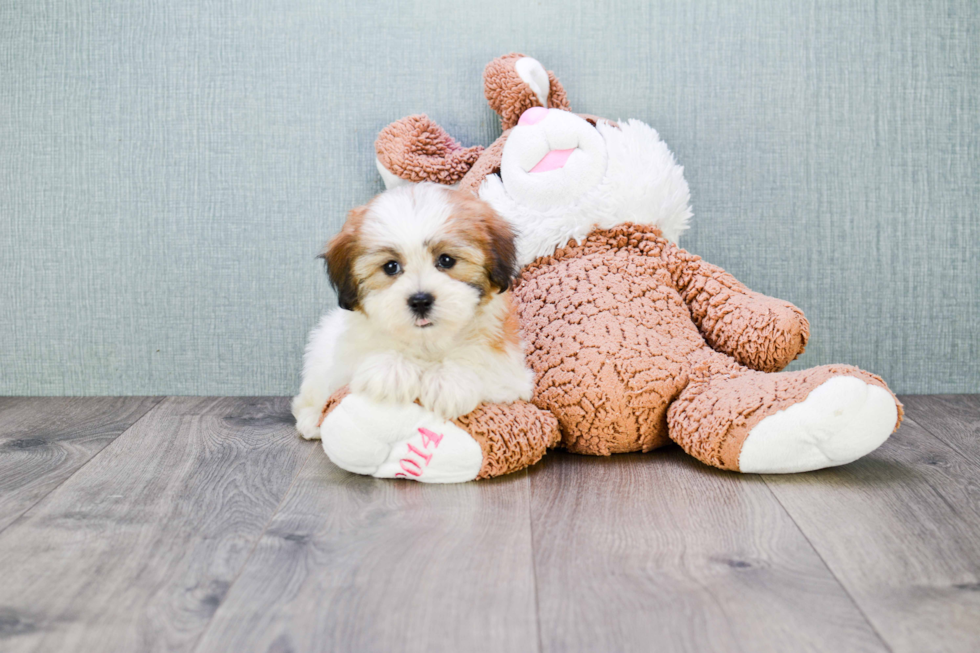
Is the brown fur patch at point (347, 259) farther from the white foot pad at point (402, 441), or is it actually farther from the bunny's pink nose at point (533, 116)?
the bunny's pink nose at point (533, 116)

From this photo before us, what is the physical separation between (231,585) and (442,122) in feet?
4.42

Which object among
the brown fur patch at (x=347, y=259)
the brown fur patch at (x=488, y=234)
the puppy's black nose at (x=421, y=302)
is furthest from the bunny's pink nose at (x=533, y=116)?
the puppy's black nose at (x=421, y=302)

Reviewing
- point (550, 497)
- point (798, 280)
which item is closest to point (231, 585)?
point (550, 497)

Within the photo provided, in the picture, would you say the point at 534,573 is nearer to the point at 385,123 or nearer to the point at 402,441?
the point at 402,441

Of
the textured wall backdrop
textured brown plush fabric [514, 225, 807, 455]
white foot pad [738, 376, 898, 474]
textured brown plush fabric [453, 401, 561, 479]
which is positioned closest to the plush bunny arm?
textured brown plush fabric [514, 225, 807, 455]

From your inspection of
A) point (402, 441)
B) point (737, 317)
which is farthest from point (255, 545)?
point (737, 317)

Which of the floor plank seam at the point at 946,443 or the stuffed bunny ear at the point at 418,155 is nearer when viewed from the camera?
the floor plank seam at the point at 946,443

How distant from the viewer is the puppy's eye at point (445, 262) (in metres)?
1.36

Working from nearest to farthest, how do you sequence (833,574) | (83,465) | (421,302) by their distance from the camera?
(833,574), (421,302), (83,465)

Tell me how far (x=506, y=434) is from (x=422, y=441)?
152 millimetres

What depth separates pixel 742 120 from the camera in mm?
2043

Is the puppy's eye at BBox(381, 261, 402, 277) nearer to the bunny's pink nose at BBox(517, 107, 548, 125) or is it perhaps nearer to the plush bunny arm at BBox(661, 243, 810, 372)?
the bunny's pink nose at BBox(517, 107, 548, 125)

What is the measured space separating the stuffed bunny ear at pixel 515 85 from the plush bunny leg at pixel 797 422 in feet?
2.74

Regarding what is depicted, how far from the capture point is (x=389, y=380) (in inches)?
Answer: 54.4
